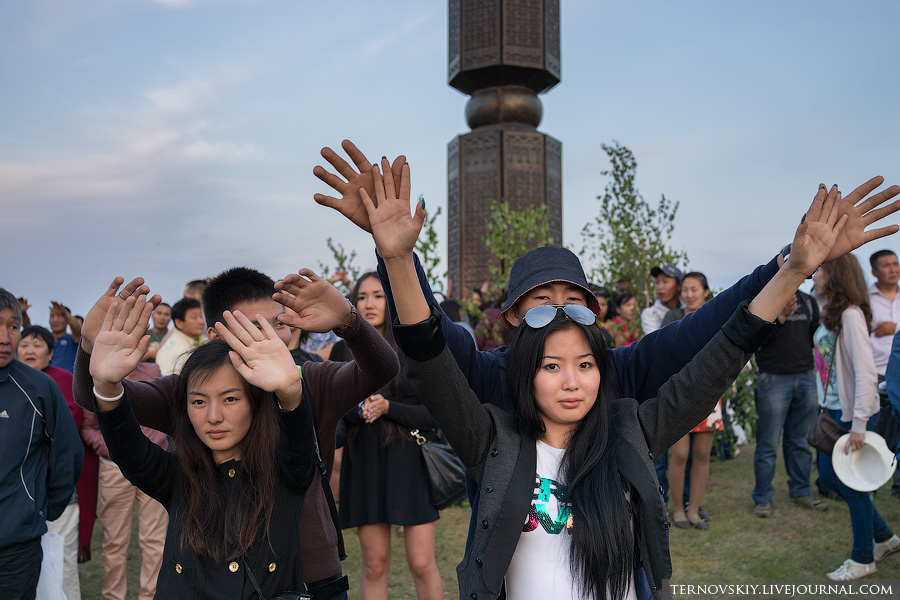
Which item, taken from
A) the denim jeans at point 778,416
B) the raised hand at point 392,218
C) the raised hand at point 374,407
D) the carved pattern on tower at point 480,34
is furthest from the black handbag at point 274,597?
the carved pattern on tower at point 480,34

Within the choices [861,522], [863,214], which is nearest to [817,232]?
[863,214]

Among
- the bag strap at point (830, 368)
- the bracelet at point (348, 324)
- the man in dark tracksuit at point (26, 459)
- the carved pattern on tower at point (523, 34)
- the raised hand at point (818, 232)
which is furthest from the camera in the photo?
the carved pattern on tower at point (523, 34)

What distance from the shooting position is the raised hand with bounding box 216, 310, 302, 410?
6.71 feet

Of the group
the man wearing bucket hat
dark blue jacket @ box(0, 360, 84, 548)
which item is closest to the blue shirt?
dark blue jacket @ box(0, 360, 84, 548)

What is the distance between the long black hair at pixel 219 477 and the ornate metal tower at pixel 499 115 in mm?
8512

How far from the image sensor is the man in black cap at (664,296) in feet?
22.2

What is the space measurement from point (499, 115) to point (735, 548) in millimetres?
7414

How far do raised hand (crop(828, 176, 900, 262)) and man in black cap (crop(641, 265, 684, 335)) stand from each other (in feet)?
15.5

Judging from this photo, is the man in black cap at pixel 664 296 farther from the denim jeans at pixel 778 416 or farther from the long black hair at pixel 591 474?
Result: the long black hair at pixel 591 474

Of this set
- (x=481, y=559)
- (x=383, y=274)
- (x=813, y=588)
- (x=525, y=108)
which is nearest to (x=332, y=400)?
(x=383, y=274)

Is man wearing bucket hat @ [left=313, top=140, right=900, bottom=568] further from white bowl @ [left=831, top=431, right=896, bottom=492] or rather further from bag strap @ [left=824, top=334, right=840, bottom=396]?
bag strap @ [left=824, top=334, right=840, bottom=396]

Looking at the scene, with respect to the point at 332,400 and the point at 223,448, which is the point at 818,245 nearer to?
the point at 332,400

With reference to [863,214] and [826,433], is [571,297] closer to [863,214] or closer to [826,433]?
[863,214]

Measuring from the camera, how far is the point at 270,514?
2.25m
